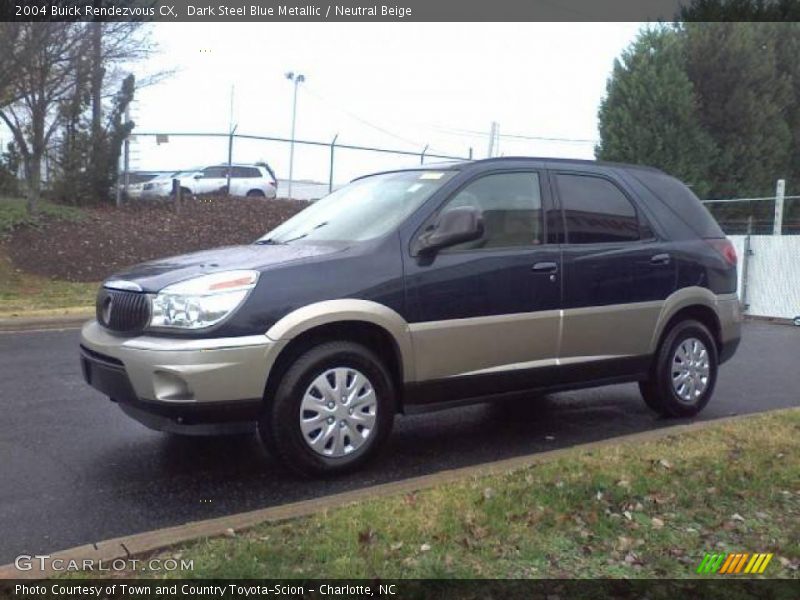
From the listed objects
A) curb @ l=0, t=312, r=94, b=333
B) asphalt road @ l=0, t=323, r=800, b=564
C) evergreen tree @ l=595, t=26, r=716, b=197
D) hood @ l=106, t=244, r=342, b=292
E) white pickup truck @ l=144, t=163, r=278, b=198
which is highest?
evergreen tree @ l=595, t=26, r=716, b=197

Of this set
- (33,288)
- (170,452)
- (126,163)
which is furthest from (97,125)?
(170,452)

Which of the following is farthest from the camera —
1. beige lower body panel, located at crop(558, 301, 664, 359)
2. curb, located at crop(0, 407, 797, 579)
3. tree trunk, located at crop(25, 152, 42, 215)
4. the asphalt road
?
tree trunk, located at crop(25, 152, 42, 215)

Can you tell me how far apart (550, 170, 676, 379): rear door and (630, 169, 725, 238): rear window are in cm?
33

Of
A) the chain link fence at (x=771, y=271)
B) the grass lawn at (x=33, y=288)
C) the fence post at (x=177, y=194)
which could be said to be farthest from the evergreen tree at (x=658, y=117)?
the grass lawn at (x=33, y=288)

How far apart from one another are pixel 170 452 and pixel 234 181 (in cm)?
1964

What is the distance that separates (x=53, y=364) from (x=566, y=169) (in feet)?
17.8

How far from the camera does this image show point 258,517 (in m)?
3.86

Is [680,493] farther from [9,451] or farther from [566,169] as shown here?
[9,451]

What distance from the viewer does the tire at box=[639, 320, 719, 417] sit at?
20.0 feet

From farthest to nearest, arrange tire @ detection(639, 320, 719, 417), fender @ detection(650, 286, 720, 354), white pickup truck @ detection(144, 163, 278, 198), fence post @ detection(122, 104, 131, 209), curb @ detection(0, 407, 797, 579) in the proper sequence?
Answer: white pickup truck @ detection(144, 163, 278, 198)
fence post @ detection(122, 104, 131, 209)
tire @ detection(639, 320, 719, 417)
fender @ detection(650, 286, 720, 354)
curb @ detection(0, 407, 797, 579)

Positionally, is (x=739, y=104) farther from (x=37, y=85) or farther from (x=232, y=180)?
(x=37, y=85)

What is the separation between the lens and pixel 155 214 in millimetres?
18984

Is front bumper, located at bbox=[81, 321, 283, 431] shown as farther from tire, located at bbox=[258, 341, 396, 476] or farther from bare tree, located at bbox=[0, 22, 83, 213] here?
bare tree, located at bbox=[0, 22, 83, 213]

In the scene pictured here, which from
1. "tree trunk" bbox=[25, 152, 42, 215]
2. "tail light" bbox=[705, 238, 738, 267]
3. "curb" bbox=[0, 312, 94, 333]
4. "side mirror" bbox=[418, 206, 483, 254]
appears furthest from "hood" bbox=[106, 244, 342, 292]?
"tree trunk" bbox=[25, 152, 42, 215]
